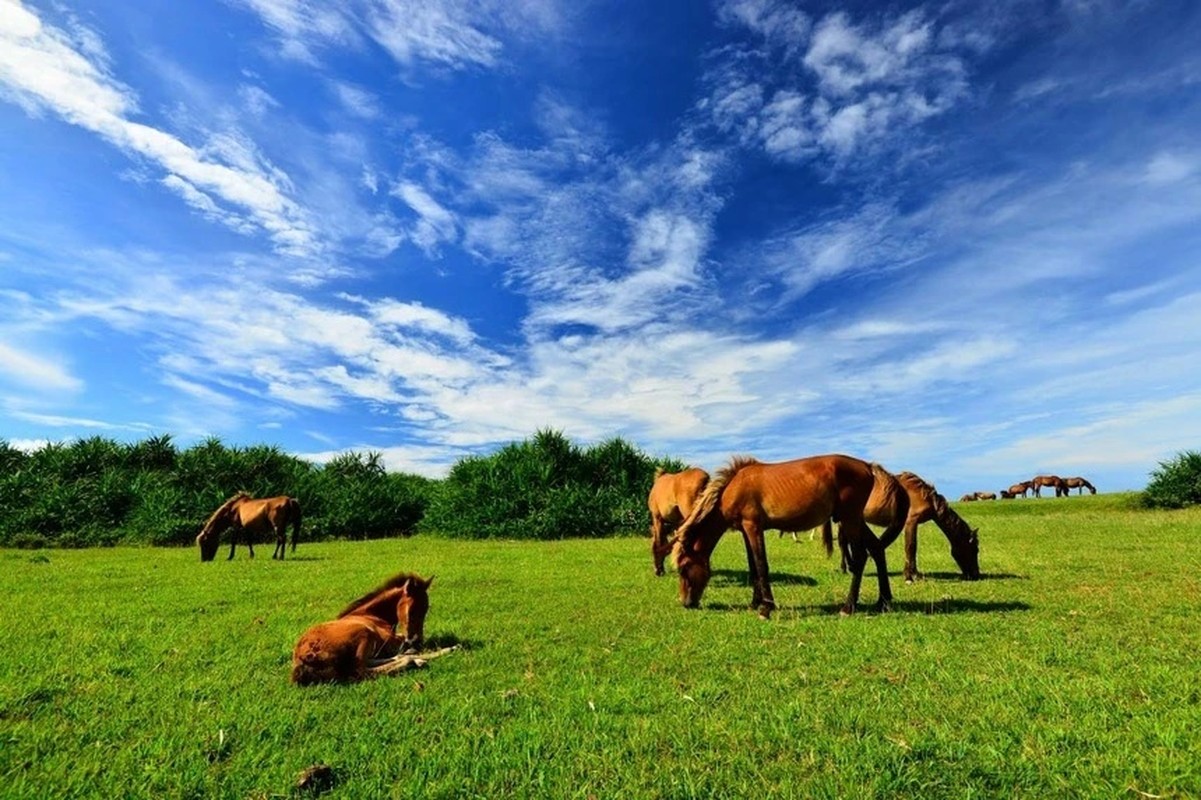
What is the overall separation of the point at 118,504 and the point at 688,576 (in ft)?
104

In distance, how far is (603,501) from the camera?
95.3 feet

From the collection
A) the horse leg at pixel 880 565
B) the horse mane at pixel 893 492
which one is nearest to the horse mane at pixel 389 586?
the horse leg at pixel 880 565

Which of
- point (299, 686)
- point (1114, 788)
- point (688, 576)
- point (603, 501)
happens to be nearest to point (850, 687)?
point (1114, 788)

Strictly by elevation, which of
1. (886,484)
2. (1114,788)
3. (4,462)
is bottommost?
(1114,788)

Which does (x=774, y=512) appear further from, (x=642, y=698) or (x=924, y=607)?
(x=642, y=698)

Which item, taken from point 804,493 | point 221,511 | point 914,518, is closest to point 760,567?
point 804,493

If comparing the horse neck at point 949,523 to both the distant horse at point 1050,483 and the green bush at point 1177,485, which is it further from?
the distant horse at point 1050,483

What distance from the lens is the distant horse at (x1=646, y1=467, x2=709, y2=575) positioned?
13.9 meters

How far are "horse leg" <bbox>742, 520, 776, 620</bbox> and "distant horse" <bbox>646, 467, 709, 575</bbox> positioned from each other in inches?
134

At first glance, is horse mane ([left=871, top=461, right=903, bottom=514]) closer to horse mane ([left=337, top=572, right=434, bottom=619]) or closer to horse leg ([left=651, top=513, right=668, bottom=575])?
horse leg ([left=651, top=513, right=668, bottom=575])

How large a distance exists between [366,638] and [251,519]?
17.7m

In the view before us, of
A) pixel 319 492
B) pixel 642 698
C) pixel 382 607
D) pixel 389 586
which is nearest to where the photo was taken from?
pixel 642 698

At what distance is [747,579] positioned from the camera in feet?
45.8

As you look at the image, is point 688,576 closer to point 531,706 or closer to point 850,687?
point 850,687
